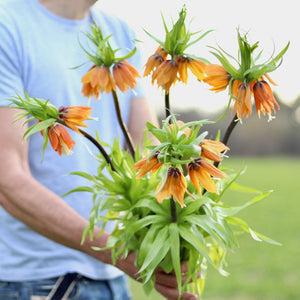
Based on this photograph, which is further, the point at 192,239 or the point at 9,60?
the point at 9,60

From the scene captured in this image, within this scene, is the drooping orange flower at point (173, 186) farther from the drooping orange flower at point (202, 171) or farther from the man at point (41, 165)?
the man at point (41, 165)

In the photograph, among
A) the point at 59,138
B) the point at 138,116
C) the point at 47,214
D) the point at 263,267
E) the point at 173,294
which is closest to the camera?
the point at 59,138

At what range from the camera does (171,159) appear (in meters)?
0.88

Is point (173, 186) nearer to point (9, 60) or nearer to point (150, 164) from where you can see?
point (150, 164)

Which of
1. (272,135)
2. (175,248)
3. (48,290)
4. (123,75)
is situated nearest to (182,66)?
(123,75)

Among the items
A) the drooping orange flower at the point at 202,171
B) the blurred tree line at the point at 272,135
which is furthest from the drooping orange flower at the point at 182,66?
the blurred tree line at the point at 272,135

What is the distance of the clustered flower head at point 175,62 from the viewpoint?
1048 mm

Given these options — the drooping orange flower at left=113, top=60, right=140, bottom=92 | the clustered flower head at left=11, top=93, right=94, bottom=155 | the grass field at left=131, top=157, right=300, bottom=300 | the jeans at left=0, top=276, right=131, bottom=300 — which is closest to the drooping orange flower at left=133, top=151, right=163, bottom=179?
the clustered flower head at left=11, top=93, right=94, bottom=155

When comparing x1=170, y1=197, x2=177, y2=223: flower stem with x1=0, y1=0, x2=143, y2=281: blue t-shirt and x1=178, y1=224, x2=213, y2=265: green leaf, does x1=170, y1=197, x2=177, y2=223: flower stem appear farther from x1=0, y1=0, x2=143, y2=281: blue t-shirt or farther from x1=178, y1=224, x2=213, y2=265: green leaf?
x1=0, y1=0, x2=143, y2=281: blue t-shirt

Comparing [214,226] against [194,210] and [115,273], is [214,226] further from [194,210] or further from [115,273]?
[115,273]

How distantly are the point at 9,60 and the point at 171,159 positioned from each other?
2.26 ft

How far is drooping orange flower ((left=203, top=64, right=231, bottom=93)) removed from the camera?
101 cm

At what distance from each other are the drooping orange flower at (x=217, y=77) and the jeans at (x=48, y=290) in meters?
0.70

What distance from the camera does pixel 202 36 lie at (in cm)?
106
